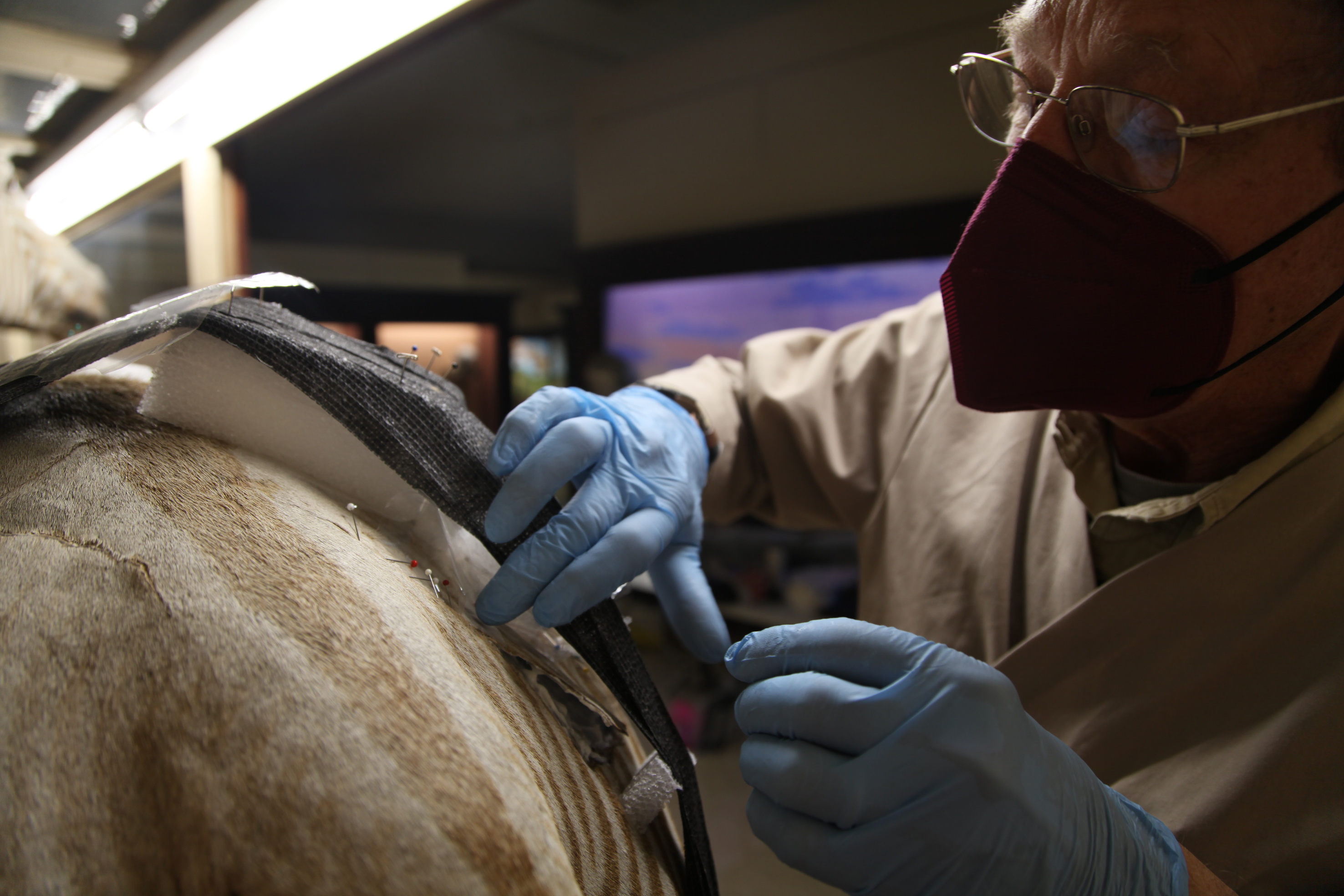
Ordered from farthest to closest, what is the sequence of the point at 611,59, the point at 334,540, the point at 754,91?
the point at 611,59 < the point at 754,91 < the point at 334,540

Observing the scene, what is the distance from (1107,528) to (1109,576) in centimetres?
8

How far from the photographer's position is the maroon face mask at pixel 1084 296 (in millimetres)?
826

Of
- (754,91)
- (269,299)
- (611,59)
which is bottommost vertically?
(269,299)

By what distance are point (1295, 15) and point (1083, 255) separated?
29 centimetres

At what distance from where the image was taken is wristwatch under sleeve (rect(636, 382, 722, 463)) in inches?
48.6

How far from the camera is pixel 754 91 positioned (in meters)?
3.42

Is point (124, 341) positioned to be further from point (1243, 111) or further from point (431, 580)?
point (1243, 111)

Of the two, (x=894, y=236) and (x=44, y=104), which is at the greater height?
(x=44, y=104)

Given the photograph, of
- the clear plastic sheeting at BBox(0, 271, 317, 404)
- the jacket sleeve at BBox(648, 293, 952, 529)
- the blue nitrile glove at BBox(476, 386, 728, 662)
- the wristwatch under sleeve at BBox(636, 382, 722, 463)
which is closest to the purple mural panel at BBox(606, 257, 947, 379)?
the jacket sleeve at BBox(648, 293, 952, 529)

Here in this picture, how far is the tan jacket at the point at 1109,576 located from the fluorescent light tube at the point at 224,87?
3.24 ft

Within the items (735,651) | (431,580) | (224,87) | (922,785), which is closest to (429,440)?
(431,580)

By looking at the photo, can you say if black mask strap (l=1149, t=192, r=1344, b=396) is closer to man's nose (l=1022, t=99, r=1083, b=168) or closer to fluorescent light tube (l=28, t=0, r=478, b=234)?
man's nose (l=1022, t=99, r=1083, b=168)

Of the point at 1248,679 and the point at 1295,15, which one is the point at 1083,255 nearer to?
the point at 1295,15

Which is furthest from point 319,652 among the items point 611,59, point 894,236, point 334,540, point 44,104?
point 611,59
